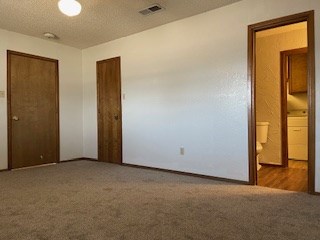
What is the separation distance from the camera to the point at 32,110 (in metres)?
4.60

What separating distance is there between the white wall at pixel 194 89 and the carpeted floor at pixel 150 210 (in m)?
0.44

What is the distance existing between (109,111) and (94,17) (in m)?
1.81

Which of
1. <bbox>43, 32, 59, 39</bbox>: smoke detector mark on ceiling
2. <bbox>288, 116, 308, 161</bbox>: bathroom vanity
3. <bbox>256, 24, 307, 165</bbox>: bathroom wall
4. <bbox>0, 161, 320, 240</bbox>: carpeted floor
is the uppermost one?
<bbox>43, 32, 59, 39</bbox>: smoke detector mark on ceiling

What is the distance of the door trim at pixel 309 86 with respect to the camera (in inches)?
109

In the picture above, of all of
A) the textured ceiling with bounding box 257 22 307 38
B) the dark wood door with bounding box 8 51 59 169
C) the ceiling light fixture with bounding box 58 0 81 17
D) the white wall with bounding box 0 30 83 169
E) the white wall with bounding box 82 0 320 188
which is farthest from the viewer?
the white wall with bounding box 0 30 83 169

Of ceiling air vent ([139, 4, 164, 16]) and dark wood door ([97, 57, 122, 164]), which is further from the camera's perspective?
dark wood door ([97, 57, 122, 164])

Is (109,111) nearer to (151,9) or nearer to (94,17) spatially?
(94,17)

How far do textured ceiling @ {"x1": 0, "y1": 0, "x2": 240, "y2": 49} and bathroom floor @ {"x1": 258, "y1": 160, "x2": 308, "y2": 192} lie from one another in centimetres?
246

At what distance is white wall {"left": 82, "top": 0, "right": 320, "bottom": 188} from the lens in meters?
3.27

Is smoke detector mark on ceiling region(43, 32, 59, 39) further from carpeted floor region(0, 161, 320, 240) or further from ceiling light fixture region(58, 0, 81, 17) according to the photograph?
carpeted floor region(0, 161, 320, 240)

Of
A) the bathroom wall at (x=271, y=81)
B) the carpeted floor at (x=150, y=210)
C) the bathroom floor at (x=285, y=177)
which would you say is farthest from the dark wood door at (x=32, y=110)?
the bathroom wall at (x=271, y=81)

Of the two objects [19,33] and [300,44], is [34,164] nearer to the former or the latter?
[19,33]

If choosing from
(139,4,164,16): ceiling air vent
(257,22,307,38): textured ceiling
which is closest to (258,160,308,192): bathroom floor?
(257,22,307,38): textured ceiling

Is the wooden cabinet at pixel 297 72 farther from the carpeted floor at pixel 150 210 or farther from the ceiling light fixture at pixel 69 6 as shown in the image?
the ceiling light fixture at pixel 69 6
